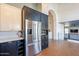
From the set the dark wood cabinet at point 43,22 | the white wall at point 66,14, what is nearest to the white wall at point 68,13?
the white wall at point 66,14

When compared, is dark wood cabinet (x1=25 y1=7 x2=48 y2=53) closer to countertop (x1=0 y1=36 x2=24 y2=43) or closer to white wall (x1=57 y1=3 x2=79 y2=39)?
white wall (x1=57 y1=3 x2=79 y2=39)

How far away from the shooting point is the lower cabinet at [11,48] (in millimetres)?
1607

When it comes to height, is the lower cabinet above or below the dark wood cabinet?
→ below

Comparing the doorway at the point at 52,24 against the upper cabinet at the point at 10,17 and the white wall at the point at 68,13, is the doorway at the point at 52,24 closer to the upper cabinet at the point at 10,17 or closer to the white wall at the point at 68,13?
the white wall at the point at 68,13

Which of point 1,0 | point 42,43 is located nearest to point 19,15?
point 1,0

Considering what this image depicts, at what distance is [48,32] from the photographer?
6.01 feet

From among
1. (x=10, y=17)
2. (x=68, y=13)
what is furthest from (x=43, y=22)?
(x=10, y=17)

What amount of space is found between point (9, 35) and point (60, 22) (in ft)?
2.73

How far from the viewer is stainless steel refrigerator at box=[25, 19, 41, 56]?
1.83m

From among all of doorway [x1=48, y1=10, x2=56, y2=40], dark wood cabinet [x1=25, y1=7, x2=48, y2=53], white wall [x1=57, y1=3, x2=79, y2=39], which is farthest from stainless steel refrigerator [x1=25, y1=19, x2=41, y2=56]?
white wall [x1=57, y1=3, x2=79, y2=39]

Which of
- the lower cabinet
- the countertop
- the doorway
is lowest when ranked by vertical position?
the lower cabinet

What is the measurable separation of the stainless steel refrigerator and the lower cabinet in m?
0.13

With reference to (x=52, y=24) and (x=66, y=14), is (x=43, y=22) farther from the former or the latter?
(x=66, y=14)

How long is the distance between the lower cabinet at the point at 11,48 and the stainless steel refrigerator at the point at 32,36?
13cm
